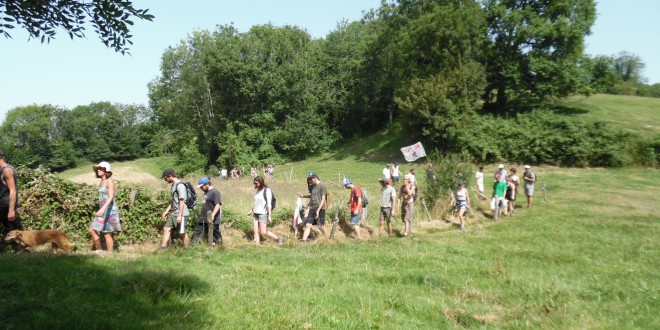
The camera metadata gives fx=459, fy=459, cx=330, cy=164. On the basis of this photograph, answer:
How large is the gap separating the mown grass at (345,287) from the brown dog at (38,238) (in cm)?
65

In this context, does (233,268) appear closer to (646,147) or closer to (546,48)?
(646,147)

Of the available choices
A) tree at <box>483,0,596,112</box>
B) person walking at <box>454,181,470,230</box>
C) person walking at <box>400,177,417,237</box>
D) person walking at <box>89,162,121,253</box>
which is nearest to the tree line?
tree at <box>483,0,596,112</box>

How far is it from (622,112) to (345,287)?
144 ft

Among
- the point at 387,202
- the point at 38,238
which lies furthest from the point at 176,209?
the point at 387,202

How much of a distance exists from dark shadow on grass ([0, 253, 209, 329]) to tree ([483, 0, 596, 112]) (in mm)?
36896

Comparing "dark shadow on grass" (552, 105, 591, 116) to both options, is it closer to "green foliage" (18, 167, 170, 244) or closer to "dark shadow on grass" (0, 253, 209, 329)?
"green foliage" (18, 167, 170, 244)

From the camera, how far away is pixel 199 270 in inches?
289

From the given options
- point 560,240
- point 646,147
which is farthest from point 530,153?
point 560,240

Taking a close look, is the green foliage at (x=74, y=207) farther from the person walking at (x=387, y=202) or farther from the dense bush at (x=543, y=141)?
the dense bush at (x=543, y=141)

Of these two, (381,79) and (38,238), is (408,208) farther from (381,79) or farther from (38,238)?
(381,79)

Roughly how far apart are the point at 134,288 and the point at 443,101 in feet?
109

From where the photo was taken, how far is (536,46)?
38.2 metres

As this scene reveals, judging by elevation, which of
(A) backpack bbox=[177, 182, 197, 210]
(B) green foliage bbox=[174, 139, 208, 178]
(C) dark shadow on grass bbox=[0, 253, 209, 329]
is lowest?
(B) green foliage bbox=[174, 139, 208, 178]

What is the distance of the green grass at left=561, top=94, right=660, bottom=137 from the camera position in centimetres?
3474
